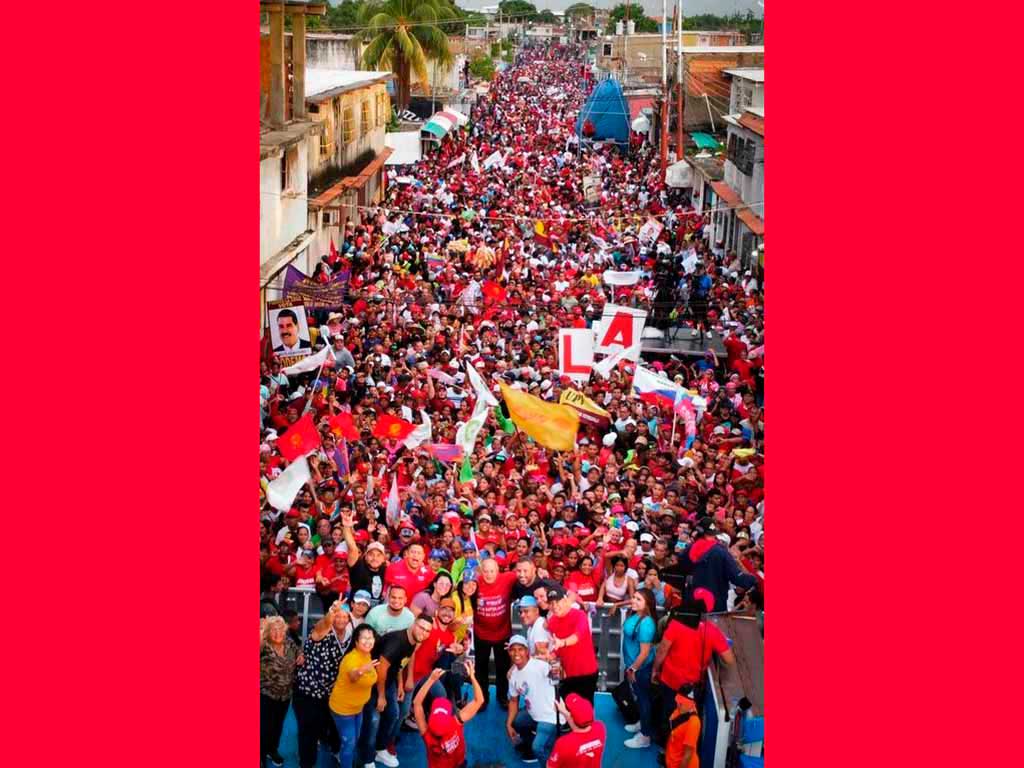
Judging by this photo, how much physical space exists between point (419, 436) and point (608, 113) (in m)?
7.53

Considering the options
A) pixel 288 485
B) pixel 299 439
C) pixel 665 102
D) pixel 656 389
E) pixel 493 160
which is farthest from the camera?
pixel 665 102

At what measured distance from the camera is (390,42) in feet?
61.0

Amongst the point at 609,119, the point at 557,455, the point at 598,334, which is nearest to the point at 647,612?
the point at 557,455

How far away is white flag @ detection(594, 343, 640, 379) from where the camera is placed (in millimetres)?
11758

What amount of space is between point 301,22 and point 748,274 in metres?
4.89

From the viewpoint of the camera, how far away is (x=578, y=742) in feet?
28.5

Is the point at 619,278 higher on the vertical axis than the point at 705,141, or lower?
lower

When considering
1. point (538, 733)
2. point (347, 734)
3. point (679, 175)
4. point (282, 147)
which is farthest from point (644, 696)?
→ point (679, 175)

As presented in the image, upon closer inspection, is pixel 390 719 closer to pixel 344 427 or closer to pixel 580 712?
pixel 580 712

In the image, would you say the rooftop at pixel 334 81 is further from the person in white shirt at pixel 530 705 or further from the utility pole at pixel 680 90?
the person in white shirt at pixel 530 705

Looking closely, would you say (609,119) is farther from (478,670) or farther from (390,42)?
(478,670)

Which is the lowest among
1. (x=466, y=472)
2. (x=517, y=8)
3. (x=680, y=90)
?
(x=466, y=472)

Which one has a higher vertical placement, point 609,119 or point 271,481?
point 609,119

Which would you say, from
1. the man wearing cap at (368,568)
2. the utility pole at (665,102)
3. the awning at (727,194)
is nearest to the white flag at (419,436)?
the man wearing cap at (368,568)
